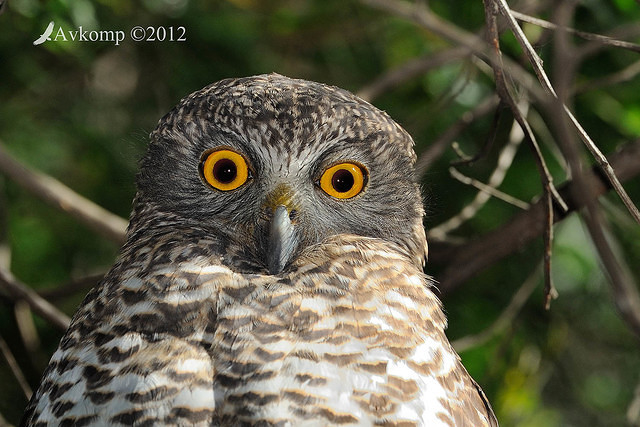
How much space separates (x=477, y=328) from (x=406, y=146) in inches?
49.6

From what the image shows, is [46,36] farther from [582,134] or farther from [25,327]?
[582,134]

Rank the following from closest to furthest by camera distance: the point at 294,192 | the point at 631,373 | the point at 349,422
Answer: the point at 349,422 < the point at 294,192 < the point at 631,373

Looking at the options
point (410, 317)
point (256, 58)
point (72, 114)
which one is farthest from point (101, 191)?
point (410, 317)

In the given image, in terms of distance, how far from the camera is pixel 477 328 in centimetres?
351

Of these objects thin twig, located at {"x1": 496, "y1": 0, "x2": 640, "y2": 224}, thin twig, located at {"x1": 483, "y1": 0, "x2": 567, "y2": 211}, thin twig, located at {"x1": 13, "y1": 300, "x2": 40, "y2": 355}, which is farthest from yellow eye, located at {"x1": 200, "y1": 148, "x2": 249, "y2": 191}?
thin twig, located at {"x1": 13, "y1": 300, "x2": 40, "y2": 355}

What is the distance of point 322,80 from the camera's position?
13.6 feet

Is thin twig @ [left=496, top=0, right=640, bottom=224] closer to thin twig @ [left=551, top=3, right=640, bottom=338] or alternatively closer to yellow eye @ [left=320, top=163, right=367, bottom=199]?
thin twig @ [left=551, top=3, right=640, bottom=338]

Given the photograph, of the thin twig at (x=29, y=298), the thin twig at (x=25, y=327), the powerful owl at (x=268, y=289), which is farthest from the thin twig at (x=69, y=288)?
the powerful owl at (x=268, y=289)

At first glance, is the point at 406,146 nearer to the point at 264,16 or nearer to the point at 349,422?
the point at 349,422

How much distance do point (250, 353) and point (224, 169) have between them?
22.9 inches

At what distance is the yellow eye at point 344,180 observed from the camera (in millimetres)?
2307

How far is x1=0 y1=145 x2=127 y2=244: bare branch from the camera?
292cm

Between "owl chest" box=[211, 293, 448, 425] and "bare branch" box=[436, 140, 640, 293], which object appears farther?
"bare branch" box=[436, 140, 640, 293]

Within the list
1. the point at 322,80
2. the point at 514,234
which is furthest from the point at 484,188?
the point at 322,80
